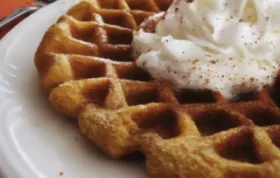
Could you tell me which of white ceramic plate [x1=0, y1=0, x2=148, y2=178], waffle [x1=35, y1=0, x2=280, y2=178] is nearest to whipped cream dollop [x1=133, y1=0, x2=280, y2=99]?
waffle [x1=35, y1=0, x2=280, y2=178]

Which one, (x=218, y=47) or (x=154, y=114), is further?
(x=218, y=47)

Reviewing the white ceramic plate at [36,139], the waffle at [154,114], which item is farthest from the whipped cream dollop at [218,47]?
the white ceramic plate at [36,139]

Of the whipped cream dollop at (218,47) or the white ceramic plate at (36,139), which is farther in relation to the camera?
the whipped cream dollop at (218,47)

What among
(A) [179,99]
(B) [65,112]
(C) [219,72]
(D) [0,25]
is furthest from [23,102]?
(D) [0,25]

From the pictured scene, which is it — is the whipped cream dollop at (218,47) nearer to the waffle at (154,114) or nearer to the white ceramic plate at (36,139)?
the waffle at (154,114)

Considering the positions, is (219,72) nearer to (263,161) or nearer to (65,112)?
(263,161)

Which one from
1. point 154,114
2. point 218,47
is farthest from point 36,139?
point 218,47

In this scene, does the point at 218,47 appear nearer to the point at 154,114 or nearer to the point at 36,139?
the point at 154,114
